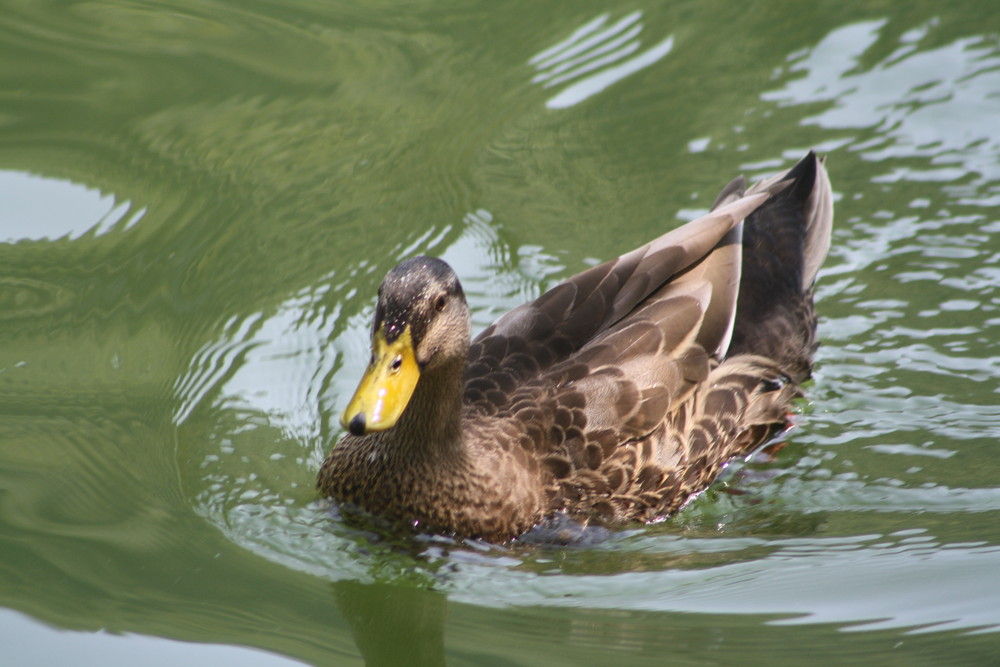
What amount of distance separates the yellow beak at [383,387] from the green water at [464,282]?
70cm

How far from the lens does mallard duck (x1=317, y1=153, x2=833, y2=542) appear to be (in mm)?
4492

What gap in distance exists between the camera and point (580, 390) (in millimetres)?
4945

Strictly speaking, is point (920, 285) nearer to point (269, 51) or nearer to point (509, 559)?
point (509, 559)

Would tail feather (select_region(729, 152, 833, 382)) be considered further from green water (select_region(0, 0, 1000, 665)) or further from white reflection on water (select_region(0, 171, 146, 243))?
white reflection on water (select_region(0, 171, 146, 243))

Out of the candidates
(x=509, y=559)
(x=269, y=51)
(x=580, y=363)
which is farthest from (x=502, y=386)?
(x=269, y=51)

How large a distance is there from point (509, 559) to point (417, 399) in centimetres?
68

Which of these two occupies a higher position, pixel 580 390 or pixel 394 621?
pixel 580 390

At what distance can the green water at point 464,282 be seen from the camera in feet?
14.0

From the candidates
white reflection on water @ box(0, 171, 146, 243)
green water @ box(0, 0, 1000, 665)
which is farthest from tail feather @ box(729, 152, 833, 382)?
white reflection on water @ box(0, 171, 146, 243)

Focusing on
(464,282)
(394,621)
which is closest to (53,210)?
(464,282)

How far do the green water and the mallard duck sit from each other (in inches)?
7.0

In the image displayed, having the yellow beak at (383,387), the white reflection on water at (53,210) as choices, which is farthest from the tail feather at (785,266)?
the white reflection on water at (53,210)

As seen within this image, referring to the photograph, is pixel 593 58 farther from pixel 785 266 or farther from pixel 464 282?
pixel 785 266

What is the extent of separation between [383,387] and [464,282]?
2228 mm
